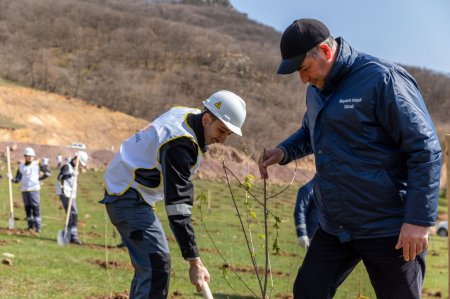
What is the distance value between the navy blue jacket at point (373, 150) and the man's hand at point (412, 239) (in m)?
0.04

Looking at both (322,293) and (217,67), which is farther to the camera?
(217,67)

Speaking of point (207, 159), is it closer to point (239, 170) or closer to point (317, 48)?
point (239, 170)

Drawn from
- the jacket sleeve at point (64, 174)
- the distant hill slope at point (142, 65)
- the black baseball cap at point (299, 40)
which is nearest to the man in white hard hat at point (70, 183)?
the jacket sleeve at point (64, 174)

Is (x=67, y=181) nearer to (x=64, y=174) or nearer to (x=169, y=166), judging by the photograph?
(x=64, y=174)

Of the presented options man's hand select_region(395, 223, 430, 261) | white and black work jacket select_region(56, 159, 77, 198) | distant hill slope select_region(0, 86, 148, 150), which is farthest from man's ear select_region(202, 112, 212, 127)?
distant hill slope select_region(0, 86, 148, 150)

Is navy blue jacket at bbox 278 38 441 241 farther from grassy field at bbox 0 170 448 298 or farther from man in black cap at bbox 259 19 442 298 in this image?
grassy field at bbox 0 170 448 298

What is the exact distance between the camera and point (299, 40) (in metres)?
3.71

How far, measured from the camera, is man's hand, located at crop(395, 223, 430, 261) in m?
3.48

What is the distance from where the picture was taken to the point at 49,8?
326ft

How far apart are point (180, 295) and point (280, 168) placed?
3964 centimetres

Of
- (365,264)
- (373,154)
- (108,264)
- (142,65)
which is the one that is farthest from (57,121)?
(373,154)

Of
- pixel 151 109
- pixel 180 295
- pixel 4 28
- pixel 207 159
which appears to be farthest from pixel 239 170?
pixel 4 28

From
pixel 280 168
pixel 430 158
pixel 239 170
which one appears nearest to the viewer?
pixel 430 158

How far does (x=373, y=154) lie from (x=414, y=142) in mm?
275
